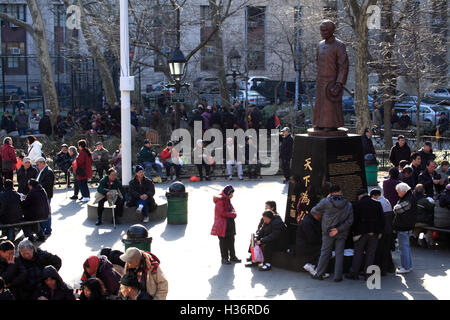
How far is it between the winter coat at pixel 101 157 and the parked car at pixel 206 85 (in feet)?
52.0

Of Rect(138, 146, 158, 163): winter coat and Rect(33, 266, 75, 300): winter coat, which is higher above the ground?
Rect(138, 146, 158, 163): winter coat

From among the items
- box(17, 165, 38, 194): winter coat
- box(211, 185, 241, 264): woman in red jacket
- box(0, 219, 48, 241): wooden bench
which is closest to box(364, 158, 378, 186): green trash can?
box(211, 185, 241, 264): woman in red jacket

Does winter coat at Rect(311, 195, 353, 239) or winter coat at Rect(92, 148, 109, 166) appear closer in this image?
winter coat at Rect(311, 195, 353, 239)

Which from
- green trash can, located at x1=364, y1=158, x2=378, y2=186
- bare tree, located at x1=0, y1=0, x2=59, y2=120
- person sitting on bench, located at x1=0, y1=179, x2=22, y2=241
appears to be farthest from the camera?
bare tree, located at x1=0, y1=0, x2=59, y2=120

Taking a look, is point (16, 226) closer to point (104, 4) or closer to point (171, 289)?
point (171, 289)

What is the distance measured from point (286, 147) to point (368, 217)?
9.75 meters

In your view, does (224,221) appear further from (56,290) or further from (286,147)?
(286,147)

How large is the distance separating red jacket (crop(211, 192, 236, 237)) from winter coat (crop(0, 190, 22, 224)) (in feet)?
13.8

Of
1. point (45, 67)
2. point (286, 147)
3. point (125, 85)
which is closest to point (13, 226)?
point (125, 85)

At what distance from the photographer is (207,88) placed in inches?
1508

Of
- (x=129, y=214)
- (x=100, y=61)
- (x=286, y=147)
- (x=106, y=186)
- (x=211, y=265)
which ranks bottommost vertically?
(x=211, y=265)

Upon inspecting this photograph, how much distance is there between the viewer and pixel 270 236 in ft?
39.4

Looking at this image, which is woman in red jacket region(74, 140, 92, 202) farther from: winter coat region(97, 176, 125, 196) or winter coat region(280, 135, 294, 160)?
winter coat region(280, 135, 294, 160)

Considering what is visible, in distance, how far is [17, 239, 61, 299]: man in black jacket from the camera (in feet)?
29.7
